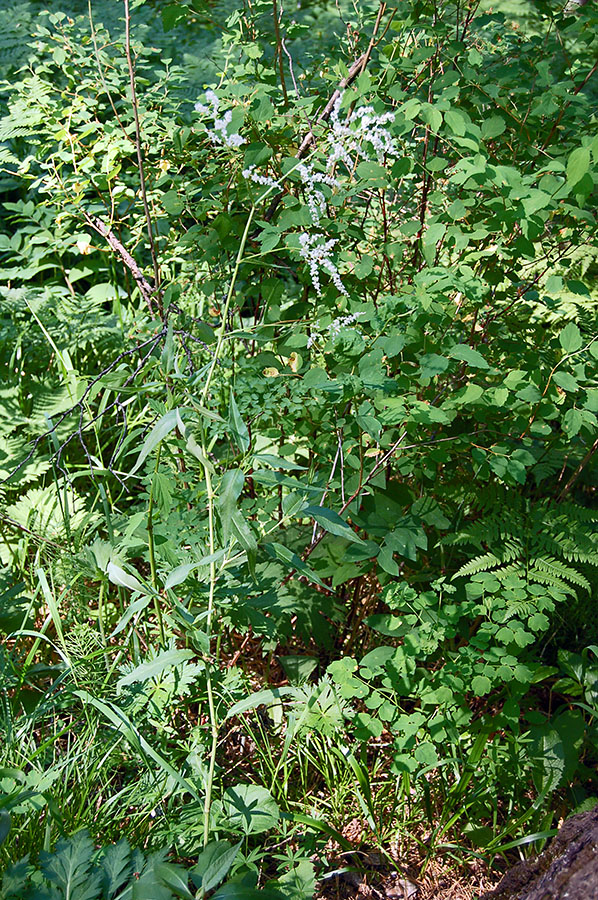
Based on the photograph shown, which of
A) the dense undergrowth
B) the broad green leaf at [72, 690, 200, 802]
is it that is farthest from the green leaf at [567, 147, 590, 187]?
the broad green leaf at [72, 690, 200, 802]

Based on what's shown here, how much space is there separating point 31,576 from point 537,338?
59.2 inches

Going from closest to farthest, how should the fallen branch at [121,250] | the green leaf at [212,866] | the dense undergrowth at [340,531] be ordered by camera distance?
the green leaf at [212,866] < the dense undergrowth at [340,531] < the fallen branch at [121,250]

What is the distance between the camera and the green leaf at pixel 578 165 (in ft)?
4.15

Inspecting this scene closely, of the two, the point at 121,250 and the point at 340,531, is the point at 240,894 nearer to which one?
the point at 340,531

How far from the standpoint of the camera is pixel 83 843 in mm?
1129

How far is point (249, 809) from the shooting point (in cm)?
143

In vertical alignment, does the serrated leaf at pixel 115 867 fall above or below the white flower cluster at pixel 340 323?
below

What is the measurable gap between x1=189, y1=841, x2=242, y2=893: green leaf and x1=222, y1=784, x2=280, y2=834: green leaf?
256mm

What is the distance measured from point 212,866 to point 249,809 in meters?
0.35

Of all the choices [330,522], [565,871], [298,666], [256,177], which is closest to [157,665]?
[330,522]

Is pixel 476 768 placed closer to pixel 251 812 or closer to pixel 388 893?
pixel 388 893

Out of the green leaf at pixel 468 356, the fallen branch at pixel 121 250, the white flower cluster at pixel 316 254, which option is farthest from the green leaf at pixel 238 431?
the fallen branch at pixel 121 250

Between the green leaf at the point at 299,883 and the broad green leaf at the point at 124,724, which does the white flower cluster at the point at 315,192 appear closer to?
the broad green leaf at the point at 124,724

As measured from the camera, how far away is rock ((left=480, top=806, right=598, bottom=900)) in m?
0.96
